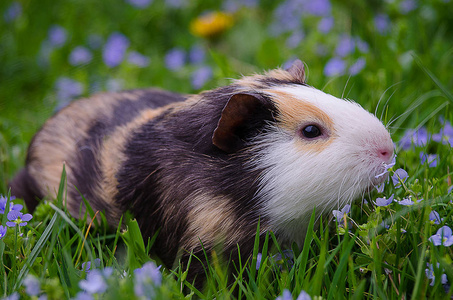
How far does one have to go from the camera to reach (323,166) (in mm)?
3068

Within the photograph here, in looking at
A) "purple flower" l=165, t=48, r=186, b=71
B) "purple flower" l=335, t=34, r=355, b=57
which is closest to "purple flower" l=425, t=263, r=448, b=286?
"purple flower" l=335, t=34, r=355, b=57

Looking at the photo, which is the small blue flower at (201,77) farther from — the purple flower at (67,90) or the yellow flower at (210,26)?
the purple flower at (67,90)

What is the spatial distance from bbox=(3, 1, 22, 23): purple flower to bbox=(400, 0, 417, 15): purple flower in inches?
200

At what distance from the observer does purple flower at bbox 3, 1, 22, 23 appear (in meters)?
7.50

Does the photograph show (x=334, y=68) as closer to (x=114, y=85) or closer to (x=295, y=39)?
(x=295, y=39)

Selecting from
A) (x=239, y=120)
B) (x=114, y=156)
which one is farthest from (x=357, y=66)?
(x=114, y=156)

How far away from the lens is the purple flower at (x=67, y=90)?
6.64 m

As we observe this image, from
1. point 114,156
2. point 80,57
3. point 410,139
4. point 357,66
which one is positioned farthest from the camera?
point 80,57

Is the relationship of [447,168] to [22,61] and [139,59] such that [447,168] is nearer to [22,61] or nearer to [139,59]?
[139,59]

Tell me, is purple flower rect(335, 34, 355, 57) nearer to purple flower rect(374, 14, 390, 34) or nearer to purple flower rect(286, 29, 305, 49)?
purple flower rect(374, 14, 390, 34)

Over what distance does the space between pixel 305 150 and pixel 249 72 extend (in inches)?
135

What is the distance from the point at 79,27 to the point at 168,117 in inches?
192

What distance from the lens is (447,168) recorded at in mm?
3762

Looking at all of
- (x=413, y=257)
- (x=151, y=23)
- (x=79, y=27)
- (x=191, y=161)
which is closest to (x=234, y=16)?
(x=151, y=23)
